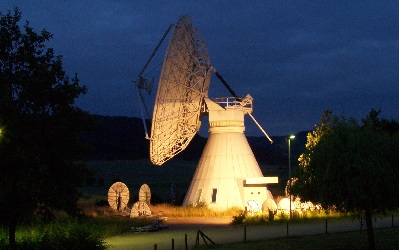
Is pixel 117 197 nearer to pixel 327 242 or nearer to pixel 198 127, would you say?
pixel 198 127

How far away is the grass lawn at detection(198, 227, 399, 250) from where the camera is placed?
27.2 m

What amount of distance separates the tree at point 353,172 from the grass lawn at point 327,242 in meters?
2.67

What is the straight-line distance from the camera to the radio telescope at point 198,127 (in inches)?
1825

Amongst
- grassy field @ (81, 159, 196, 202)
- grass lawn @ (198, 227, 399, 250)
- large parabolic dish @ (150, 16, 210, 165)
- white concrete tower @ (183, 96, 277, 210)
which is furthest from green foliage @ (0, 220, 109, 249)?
grassy field @ (81, 159, 196, 202)

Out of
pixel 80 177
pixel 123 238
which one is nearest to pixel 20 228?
pixel 123 238

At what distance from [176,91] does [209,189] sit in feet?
31.9

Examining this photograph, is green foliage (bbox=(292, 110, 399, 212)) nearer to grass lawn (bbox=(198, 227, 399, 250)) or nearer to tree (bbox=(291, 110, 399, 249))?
tree (bbox=(291, 110, 399, 249))

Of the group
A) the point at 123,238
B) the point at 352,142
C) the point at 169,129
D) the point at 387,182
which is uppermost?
the point at 169,129

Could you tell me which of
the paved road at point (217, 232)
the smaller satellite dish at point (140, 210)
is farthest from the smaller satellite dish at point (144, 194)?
the paved road at point (217, 232)

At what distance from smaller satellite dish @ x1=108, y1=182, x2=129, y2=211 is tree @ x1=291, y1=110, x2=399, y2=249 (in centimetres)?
3092

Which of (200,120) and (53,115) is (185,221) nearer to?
(200,120)

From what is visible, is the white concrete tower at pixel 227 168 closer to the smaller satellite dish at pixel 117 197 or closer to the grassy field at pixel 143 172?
the smaller satellite dish at pixel 117 197

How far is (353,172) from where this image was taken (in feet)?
78.9

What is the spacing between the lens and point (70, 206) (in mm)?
23500
